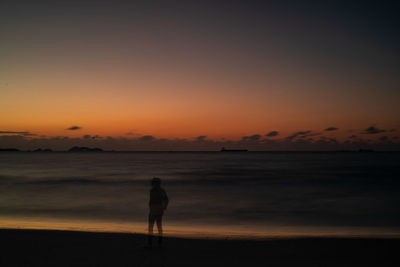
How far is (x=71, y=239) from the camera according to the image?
11.6 m

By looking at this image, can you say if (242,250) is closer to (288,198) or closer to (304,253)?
(304,253)

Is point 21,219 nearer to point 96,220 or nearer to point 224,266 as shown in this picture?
point 96,220

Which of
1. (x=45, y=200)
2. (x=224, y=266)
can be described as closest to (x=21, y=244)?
(x=224, y=266)

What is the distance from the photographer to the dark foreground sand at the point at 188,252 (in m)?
8.80

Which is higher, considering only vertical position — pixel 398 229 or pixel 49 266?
pixel 49 266

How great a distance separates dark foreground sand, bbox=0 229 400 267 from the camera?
880cm

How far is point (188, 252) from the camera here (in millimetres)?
9734

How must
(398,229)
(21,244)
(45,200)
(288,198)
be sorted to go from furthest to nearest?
1. (288,198)
2. (45,200)
3. (398,229)
4. (21,244)

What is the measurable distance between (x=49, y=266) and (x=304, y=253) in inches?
263

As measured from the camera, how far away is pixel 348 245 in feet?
36.3

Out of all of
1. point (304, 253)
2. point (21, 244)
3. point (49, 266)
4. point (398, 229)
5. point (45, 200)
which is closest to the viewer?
point (49, 266)

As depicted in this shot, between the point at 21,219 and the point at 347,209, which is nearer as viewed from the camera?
the point at 21,219

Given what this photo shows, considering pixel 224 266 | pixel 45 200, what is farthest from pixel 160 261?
pixel 45 200

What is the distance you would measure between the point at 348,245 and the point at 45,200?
25066mm
